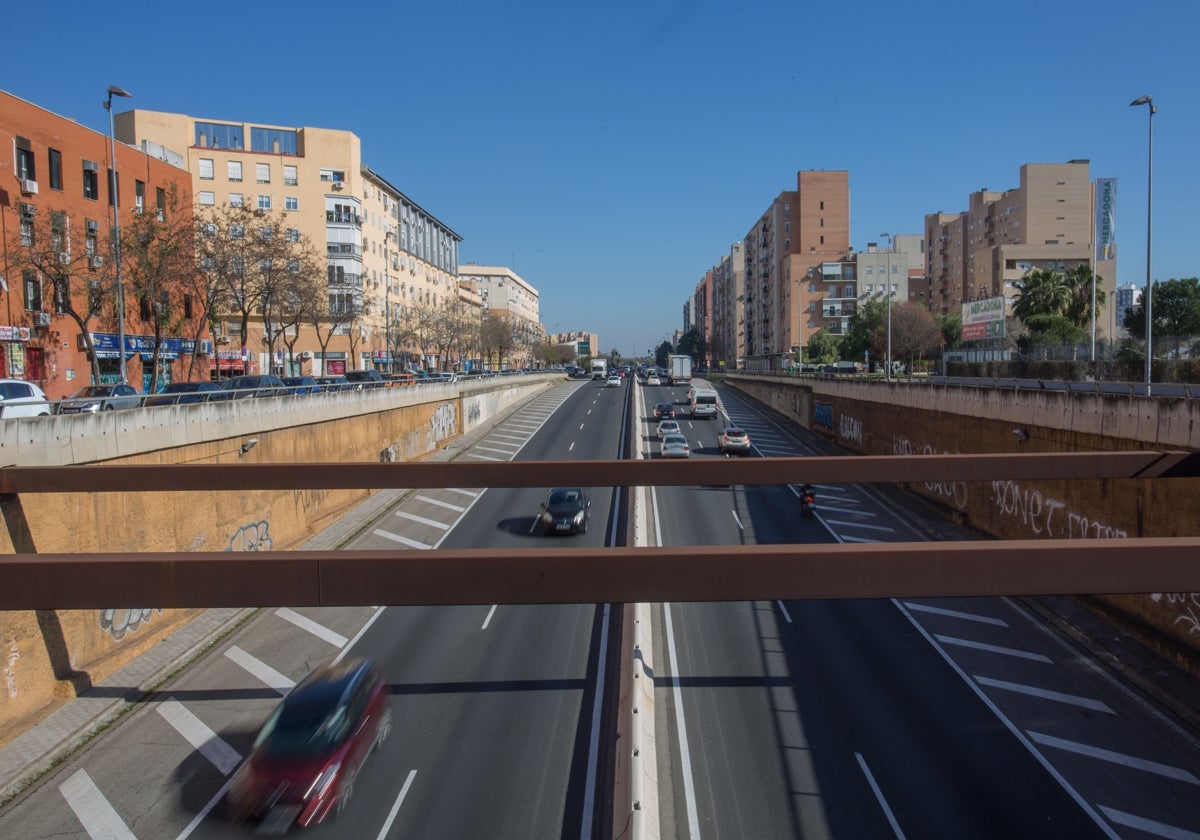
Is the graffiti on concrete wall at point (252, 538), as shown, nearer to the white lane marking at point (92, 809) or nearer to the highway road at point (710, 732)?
the highway road at point (710, 732)

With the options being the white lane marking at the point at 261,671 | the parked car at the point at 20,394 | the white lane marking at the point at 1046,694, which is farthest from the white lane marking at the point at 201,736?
the white lane marking at the point at 1046,694

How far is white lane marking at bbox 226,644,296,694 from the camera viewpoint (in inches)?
683

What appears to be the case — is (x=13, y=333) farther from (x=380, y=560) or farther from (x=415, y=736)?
(x=380, y=560)

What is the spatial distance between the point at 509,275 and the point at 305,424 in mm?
146288

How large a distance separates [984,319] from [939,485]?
67.5ft

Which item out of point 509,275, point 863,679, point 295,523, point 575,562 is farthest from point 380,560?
point 509,275

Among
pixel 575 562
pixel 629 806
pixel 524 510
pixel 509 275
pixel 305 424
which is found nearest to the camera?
pixel 575 562

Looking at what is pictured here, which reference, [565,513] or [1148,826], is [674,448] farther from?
[1148,826]

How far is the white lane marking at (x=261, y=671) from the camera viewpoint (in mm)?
17344

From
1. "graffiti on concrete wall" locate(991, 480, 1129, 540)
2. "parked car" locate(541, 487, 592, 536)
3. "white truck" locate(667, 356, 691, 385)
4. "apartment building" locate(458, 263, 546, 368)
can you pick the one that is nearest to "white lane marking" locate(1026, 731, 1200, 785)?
"graffiti on concrete wall" locate(991, 480, 1129, 540)

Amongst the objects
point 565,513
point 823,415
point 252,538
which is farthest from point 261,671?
point 823,415

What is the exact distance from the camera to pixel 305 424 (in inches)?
1155

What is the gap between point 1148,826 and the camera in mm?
12242

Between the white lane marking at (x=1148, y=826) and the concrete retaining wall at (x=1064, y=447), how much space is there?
140 inches
